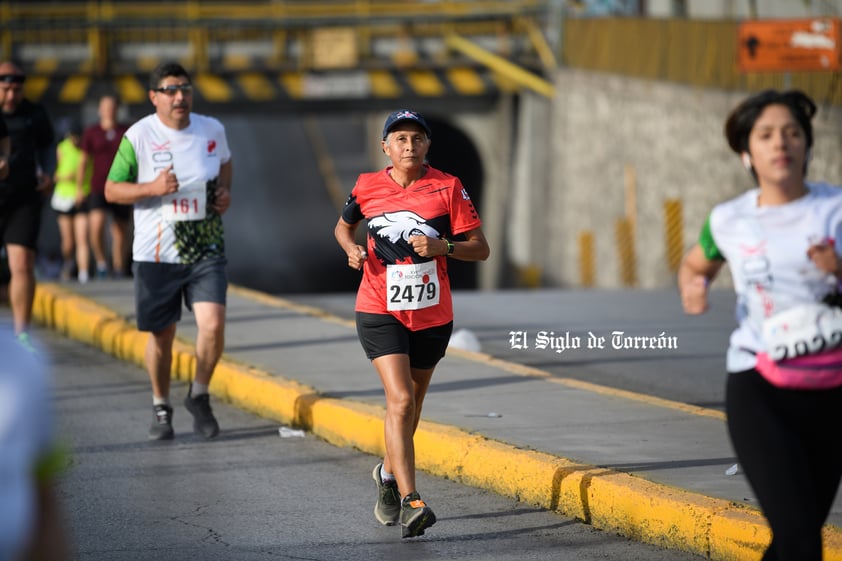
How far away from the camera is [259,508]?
23.2ft

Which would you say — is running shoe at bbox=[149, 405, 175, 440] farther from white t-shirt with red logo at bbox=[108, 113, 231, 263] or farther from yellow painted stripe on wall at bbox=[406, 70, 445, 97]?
yellow painted stripe on wall at bbox=[406, 70, 445, 97]

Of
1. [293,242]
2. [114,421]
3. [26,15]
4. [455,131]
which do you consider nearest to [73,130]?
[114,421]

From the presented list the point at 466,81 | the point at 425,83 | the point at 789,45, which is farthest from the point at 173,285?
the point at 466,81

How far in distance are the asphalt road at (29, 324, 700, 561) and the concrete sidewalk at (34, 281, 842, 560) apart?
11 centimetres

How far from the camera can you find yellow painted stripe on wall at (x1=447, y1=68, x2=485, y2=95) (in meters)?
29.0

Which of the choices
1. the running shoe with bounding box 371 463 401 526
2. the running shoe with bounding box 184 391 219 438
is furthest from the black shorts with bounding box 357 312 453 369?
the running shoe with bounding box 184 391 219 438

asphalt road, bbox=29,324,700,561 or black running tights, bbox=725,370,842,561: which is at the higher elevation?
black running tights, bbox=725,370,842,561

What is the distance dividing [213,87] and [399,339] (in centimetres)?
2248

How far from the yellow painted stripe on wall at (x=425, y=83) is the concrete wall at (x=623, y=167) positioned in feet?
5.42

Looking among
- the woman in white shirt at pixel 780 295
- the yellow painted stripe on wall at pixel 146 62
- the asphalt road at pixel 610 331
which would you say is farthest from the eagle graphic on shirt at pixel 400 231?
the yellow painted stripe on wall at pixel 146 62

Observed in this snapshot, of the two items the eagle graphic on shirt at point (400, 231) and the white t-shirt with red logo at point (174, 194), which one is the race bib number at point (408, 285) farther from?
the white t-shirt with red logo at point (174, 194)

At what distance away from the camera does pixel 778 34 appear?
17.8 m

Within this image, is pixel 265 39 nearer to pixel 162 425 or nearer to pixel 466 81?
pixel 466 81

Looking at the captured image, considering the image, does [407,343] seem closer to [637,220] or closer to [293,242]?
[637,220]
